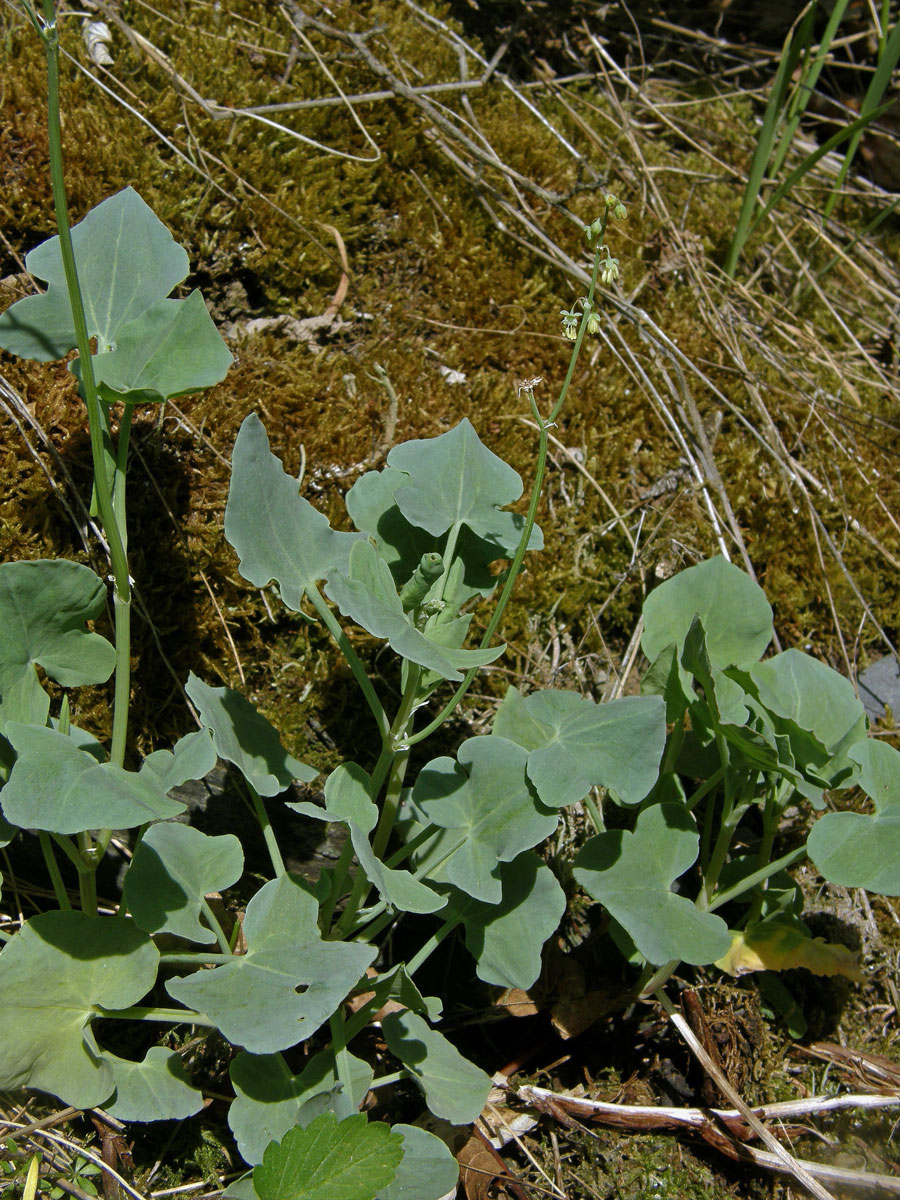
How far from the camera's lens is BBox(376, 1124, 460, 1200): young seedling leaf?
1429 millimetres

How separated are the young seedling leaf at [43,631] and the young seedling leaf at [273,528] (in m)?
0.27

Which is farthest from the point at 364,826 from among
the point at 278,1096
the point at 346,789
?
the point at 278,1096

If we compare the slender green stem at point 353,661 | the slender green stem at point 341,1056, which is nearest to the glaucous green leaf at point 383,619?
the slender green stem at point 353,661

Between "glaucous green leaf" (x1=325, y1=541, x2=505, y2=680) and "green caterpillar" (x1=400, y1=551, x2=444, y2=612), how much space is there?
5 cm

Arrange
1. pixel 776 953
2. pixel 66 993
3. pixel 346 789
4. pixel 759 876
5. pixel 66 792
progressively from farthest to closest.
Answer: pixel 776 953 → pixel 759 876 → pixel 346 789 → pixel 66 993 → pixel 66 792

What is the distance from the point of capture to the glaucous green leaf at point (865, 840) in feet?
5.13

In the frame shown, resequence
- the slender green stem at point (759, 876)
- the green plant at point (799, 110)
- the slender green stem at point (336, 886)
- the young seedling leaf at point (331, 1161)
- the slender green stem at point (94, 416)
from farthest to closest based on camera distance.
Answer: the green plant at point (799, 110) → the slender green stem at point (759, 876) → the slender green stem at point (336, 886) → the young seedling leaf at point (331, 1161) → the slender green stem at point (94, 416)

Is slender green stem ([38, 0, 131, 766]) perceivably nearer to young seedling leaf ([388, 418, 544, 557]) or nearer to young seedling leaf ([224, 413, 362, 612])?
young seedling leaf ([224, 413, 362, 612])

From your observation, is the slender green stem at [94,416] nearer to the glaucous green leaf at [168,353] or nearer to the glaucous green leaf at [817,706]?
the glaucous green leaf at [168,353]

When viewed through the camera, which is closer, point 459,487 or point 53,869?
point 53,869

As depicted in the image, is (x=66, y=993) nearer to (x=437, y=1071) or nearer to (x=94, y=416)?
(x=437, y=1071)

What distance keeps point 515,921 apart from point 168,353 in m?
1.19

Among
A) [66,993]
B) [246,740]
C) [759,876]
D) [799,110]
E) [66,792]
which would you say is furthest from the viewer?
[799,110]

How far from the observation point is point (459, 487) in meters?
1.72
